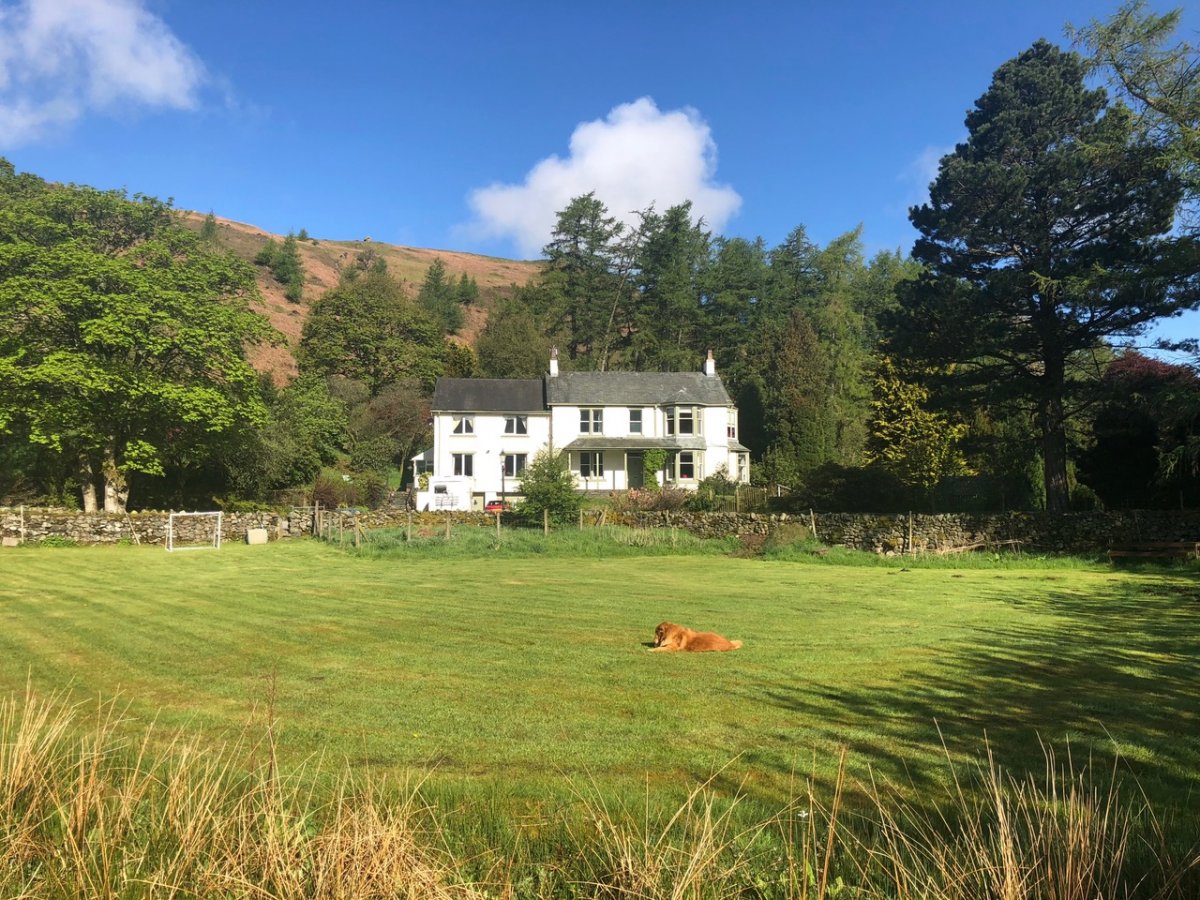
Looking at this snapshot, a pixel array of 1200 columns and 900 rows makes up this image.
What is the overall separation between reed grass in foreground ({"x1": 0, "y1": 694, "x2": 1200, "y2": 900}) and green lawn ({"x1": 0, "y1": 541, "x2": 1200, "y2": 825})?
71 cm

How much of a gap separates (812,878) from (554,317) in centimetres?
6971

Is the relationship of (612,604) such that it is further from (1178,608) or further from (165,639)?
(1178,608)

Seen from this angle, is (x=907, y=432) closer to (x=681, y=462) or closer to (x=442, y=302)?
(x=681, y=462)

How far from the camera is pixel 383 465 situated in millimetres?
52125

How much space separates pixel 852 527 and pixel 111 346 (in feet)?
98.5

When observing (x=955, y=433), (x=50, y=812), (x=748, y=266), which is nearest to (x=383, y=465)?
(x=955, y=433)

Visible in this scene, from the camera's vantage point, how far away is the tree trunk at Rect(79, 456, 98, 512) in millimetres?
33750

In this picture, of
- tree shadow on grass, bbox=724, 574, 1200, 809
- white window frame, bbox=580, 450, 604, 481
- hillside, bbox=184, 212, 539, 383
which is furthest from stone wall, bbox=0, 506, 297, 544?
hillside, bbox=184, 212, 539, 383

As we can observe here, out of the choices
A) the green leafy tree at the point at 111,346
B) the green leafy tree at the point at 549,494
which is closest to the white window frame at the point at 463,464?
the green leafy tree at the point at 111,346

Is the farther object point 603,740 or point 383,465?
point 383,465

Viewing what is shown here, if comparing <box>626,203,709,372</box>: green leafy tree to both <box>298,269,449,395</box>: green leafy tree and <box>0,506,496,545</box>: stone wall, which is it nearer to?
<box>298,269,449,395</box>: green leafy tree

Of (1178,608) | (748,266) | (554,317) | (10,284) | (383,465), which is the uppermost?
(748,266)

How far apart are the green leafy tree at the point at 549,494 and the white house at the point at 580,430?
15157 millimetres

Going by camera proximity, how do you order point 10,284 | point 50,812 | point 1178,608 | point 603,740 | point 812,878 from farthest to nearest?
point 10,284 → point 1178,608 → point 603,740 → point 50,812 → point 812,878
